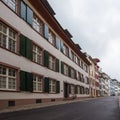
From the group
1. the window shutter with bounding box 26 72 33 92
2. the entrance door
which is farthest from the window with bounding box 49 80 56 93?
the window shutter with bounding box 26 72 33 92

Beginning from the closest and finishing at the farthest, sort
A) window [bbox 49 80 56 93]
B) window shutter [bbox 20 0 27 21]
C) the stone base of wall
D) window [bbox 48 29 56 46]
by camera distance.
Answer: the stone base of wall, window shutter [bbox 20 0 27 21], window [bbox 49 80 56 93], window [bbox 48 29 56 46]

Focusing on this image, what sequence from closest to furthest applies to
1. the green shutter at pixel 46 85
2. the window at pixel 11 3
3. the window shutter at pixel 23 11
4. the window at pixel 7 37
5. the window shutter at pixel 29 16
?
1. the window at pixel 7 37
2. the window at pixel 11 3
3. the window shutter at pixel 23 11
4. the window shutter at pixel 29 16
5. the green shutter at pixel 46 85

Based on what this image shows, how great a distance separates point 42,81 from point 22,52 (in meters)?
6.49

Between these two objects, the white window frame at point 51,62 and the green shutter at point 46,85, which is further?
the white window frame at point 51,62

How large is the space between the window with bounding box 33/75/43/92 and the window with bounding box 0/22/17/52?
5801mm

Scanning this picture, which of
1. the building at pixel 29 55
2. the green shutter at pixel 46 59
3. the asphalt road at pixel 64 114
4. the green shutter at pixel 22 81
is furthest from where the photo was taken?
the green shutter at pixel 46 59

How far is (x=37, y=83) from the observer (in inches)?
1091

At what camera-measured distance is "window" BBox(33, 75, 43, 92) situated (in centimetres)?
2691

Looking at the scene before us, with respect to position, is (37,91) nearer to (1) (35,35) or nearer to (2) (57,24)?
(1) (35,35)

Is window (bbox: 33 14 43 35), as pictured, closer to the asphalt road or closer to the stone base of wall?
the stone base of wall

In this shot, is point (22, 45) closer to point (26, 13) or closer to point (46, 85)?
point (26, 13)

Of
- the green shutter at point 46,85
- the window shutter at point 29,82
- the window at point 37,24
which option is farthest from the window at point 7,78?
the green shutter at point 46,85

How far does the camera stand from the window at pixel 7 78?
19.8 m

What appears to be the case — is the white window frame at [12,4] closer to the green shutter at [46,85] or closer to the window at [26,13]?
the window at [26,13]
